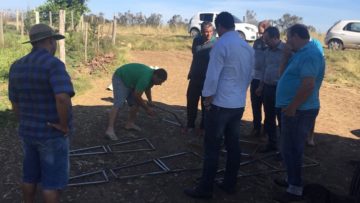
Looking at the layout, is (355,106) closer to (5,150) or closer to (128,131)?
(128,131)

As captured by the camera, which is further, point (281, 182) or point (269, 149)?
point (269, 149)

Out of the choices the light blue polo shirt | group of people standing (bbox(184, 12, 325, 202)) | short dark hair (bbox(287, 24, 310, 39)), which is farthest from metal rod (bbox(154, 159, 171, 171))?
short dark hair (bbox(287, 24, 310, 39))

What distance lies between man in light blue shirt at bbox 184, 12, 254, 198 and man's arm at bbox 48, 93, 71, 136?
4.68ft

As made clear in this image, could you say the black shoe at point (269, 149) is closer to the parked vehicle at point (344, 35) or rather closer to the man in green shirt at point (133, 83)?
the man in green shirt at point (133, 83)

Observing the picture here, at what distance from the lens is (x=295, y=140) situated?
4.18 metres

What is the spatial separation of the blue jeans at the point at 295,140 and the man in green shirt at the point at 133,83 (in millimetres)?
2079

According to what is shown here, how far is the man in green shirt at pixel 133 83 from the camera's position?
5605mm

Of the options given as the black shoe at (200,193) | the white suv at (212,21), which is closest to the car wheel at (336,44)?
the white suv at (212,21)

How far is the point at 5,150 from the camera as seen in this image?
5.43 meters

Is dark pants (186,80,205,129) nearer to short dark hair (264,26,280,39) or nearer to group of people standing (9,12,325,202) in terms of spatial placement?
group of people standing (9,12,325,202)

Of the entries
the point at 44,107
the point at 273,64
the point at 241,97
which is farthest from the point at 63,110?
the point at 273,64

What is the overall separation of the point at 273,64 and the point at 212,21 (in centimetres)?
1899

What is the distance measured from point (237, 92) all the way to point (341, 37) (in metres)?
17.6

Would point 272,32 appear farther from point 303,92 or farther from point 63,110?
point 63,110
